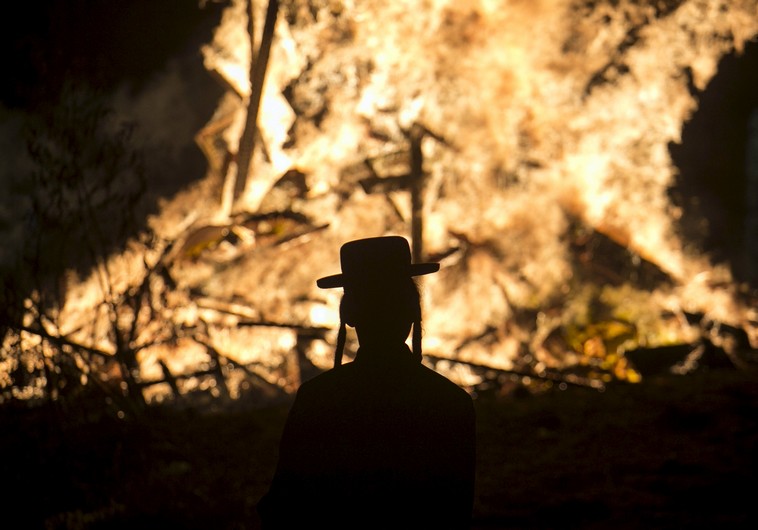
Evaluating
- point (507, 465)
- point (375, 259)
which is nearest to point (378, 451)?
point (375, 259)

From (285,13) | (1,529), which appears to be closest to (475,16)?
(285,13)

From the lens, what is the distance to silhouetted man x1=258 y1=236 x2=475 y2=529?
1805 mm

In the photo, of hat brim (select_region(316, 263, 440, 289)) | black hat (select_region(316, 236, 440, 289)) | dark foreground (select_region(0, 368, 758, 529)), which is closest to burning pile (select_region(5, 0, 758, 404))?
dark foreground (select_region(0, 368, 758, 529))

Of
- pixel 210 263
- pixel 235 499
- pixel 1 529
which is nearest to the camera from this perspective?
pixel 1 529

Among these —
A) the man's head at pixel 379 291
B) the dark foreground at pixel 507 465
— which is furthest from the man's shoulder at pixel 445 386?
the dark foreground at pixel 507 465

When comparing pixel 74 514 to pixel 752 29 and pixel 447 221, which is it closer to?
pixel 447 221

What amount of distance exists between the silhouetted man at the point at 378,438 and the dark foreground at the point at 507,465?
2.73 meters

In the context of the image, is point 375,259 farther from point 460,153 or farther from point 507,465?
point 460,153

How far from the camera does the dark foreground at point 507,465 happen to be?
4.37 m

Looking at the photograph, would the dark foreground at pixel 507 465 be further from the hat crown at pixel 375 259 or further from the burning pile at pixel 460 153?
the hat crown at pixel 375 259

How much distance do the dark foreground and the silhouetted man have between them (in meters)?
2.73

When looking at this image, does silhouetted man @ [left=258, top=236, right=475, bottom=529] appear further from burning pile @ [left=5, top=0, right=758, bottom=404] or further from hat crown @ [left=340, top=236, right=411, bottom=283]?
burning pile @ [left=5, top=0, right=758, bottom=404]

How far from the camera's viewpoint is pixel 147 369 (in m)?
9.10

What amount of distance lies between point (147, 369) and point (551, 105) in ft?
25.0
